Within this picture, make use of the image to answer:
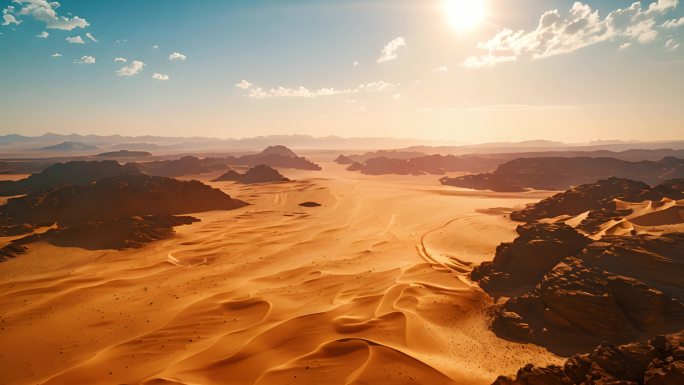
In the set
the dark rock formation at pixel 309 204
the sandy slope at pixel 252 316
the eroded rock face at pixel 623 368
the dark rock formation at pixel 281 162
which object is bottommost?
the dark rock formation at pixel 309 204

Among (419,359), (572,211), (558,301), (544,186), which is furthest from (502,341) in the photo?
(544,186)

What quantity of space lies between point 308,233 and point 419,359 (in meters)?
15.9

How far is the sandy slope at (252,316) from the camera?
7.42 m

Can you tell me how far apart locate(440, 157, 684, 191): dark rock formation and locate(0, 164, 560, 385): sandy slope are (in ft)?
149

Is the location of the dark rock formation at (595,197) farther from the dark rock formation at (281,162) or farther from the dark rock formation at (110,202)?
the dark rock formation at (281,162)

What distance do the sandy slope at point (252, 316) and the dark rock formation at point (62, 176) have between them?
4096cm

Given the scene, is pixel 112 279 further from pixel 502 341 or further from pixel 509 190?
pixel 509 190

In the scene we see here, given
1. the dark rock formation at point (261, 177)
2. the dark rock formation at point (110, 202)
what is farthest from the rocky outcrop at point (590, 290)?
the dark rock formation at point (261, 177)

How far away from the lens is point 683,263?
394 inches

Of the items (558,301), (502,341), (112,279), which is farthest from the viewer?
(112,279)

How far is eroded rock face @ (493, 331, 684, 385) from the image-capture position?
4852mm

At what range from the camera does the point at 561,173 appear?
229 ft

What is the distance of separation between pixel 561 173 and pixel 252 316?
256ft

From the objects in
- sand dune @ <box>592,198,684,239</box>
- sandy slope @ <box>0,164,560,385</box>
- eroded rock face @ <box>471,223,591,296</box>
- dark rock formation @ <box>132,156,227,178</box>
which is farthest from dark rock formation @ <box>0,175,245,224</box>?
dark rock formation @ <box>132,156,227,178</box>
